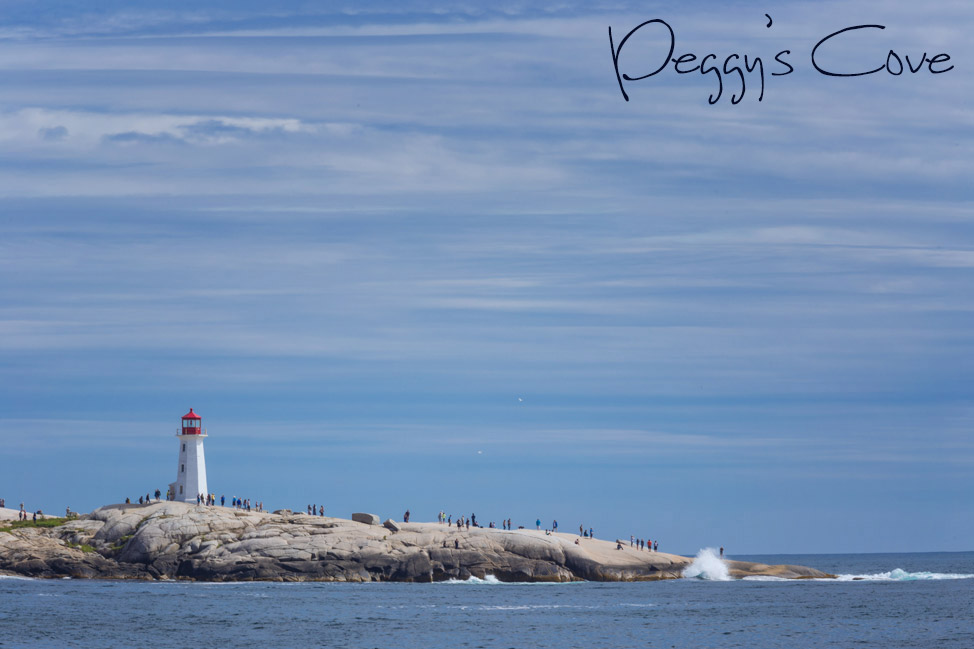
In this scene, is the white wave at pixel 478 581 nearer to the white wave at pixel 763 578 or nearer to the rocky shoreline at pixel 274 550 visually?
the rocky shoreline at pixel 274 550

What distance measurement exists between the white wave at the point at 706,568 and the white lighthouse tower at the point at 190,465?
44.0 meters

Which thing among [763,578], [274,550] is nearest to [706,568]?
[763,578]

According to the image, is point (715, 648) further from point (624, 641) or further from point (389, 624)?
point (389, 624)

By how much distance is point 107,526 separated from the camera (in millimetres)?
95438

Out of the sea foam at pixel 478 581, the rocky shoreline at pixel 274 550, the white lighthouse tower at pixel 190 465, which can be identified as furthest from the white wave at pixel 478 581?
the white lighthouse tower at pixel 190 465

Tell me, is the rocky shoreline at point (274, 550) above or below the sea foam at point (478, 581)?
above

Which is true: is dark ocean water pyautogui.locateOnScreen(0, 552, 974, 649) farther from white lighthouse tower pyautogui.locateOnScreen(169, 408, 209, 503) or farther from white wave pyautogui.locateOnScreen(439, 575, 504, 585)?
white lighthouse tower pyautogui.locateOnScreen(169, 408, 209, 503)

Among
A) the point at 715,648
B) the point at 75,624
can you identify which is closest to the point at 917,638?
the point at 715,648

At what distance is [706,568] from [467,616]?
146 feet

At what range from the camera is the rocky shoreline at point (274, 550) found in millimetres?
90250

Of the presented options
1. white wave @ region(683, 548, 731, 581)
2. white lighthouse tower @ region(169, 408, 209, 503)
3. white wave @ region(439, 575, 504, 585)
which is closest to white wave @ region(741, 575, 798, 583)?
white wave @ region(683, 548, 731, 581)

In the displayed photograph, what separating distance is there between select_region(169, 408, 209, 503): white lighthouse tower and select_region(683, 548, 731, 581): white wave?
44.0 metres

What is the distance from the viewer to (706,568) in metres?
109

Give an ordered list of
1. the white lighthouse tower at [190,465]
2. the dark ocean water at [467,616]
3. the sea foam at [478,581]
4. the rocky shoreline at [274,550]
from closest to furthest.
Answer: the dark ocean water at [467,616]
the rocky shoreline at [274,550]
the sea foam at [478,581]
the white lighthouse tower at [190,465]
